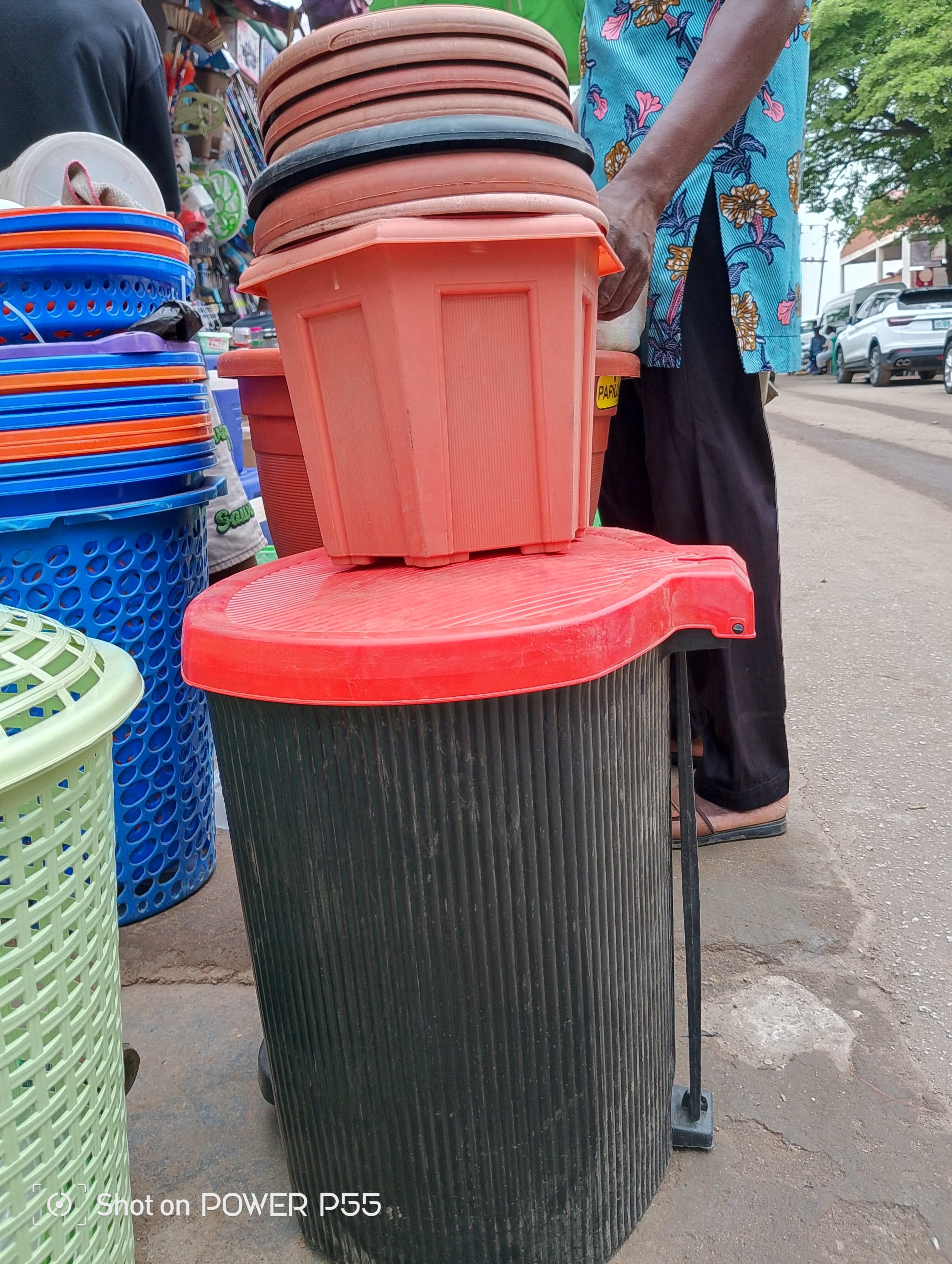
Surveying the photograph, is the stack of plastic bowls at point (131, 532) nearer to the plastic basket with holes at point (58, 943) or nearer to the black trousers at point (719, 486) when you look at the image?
the plastic basket with holes at point (58, 943)

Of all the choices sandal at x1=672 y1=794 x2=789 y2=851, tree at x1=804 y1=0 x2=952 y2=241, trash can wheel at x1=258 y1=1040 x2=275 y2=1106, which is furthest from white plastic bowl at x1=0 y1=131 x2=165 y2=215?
tree at x1=804 y1=0 x2=952 y2=241

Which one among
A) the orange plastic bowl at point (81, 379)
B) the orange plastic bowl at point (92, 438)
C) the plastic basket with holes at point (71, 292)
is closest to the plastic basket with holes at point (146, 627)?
the orange plastic bowl at point (92, 438)

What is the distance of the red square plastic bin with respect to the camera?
1026 millimetres

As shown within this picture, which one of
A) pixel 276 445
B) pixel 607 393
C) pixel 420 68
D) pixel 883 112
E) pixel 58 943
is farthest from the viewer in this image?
pixel 883 112

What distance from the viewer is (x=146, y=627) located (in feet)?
5.88

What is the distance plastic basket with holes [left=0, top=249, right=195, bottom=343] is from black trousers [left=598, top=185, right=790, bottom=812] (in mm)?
1018

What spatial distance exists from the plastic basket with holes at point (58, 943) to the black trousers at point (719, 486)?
4.17ft

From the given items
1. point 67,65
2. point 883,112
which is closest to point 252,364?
point 67,65

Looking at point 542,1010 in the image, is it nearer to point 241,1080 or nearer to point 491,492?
point 491,492

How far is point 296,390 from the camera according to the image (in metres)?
1.22

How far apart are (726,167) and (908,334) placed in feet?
51.5

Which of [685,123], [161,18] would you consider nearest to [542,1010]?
[685,123]

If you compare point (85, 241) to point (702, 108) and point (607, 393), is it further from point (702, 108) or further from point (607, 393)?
point (702, 108)

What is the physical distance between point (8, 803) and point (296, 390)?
2.16 feet
